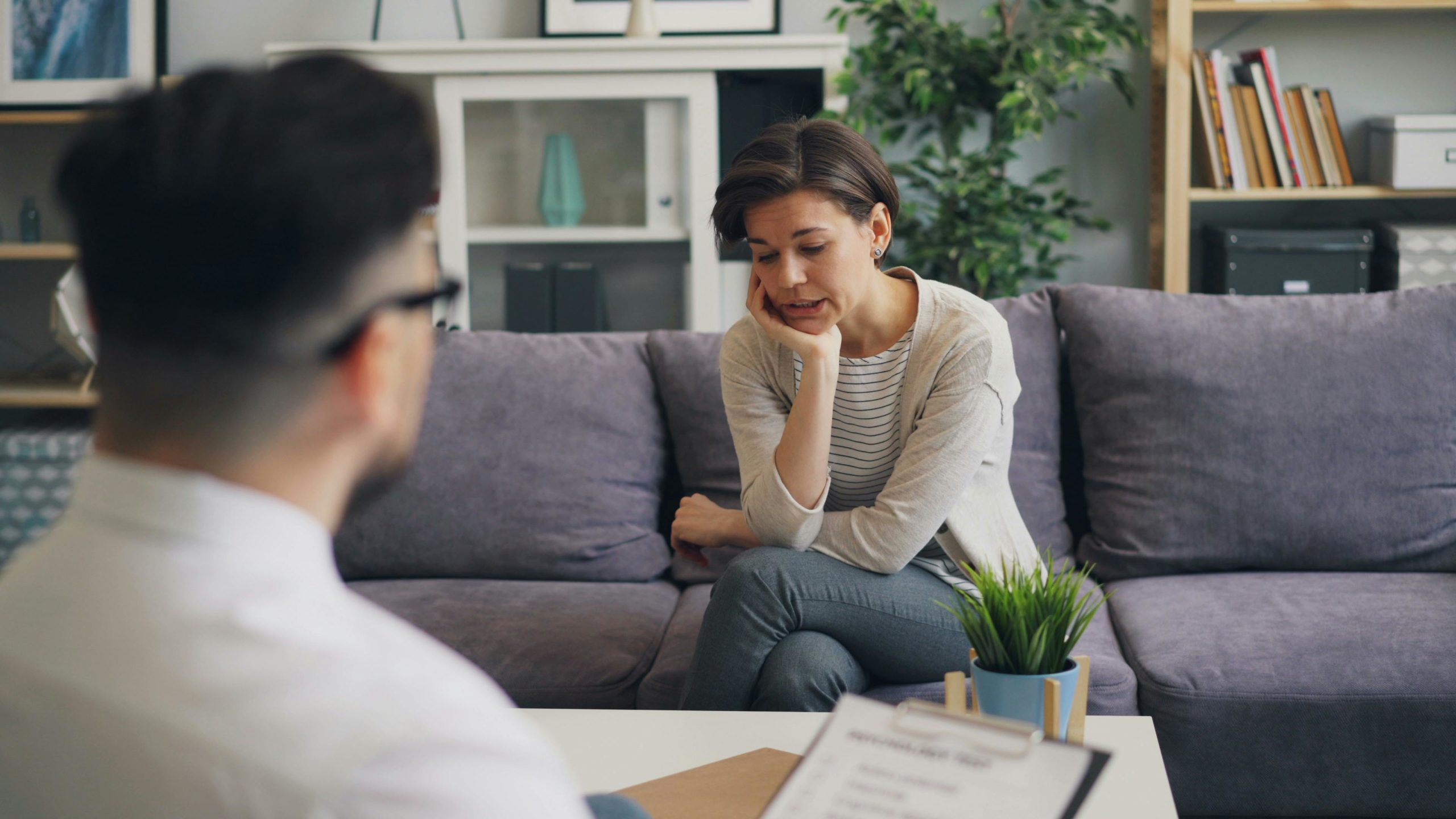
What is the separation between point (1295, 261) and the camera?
2789 millimetres

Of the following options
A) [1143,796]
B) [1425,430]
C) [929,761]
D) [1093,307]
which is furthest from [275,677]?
[1425,430]

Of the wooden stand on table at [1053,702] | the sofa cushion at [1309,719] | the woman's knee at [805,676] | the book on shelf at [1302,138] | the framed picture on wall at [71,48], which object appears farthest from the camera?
the framed picture on wall at [71,48]

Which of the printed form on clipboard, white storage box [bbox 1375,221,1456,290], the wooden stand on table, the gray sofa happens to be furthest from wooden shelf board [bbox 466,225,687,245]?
the printed form on clipboard

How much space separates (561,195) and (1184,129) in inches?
57.7

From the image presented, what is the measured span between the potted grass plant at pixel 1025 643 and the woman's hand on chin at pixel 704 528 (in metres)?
0.58

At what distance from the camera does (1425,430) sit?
1790 mm

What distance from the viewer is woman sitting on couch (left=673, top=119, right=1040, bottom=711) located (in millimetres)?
1402

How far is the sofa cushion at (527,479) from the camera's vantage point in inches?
73.2

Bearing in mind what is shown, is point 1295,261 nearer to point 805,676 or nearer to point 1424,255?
point 1424,255

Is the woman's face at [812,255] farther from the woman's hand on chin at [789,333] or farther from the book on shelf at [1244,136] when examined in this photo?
the book on shelf at [1244,136]

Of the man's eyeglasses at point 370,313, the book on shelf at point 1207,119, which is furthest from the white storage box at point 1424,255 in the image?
the man's eyeglasses at point 370,313

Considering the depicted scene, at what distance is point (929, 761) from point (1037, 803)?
66mm

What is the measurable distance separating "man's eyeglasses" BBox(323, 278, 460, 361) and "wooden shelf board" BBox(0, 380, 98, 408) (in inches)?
107

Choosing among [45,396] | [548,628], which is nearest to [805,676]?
[548,628]
